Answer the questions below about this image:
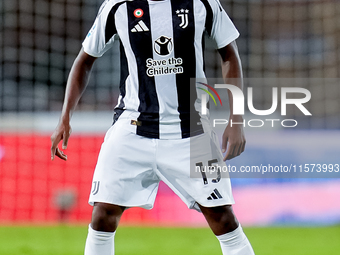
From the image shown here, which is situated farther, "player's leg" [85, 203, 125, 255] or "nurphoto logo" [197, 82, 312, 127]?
"nurphoto logo" [197, 82, 312, 127]

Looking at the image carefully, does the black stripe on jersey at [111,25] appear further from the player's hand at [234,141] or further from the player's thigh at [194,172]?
the player's hand at [234,141]

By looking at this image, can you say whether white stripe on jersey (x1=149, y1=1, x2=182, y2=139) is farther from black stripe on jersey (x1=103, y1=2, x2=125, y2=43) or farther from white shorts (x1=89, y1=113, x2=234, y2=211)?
black stripe on jersey (x1=103, y1=2, x2=125, y2=43)

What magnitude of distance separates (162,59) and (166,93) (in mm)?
175

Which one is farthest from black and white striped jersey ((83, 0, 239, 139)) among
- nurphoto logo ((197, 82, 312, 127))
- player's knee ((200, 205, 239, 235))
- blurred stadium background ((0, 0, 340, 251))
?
blurred stadium background ((0, 0, 340, 251))

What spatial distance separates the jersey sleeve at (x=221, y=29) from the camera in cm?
238

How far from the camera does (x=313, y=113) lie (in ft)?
24.8

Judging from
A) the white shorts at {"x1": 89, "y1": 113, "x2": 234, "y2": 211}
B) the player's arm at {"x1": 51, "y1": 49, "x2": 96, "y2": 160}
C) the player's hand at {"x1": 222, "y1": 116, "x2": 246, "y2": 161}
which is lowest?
the white shorts at {"x1": 89, "y1": 113, "x2": 234, "y2": 211}

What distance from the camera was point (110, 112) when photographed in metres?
6.12

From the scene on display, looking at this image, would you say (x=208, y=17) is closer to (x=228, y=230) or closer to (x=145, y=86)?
(x=145, y=86)

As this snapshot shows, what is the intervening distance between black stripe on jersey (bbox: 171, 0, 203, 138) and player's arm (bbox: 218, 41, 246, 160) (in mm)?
162

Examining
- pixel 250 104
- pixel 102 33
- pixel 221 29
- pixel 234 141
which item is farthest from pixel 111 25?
pixel 250 104

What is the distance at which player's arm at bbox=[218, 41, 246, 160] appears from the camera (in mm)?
2293

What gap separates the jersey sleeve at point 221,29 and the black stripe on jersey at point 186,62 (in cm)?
14

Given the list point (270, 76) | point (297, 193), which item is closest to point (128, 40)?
point (297, 193)
